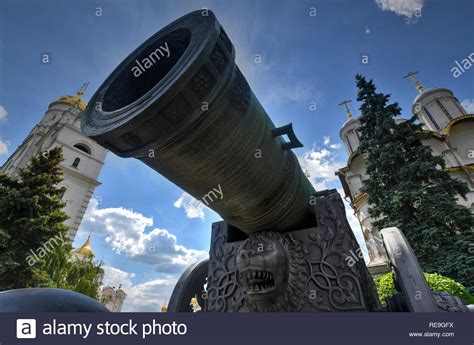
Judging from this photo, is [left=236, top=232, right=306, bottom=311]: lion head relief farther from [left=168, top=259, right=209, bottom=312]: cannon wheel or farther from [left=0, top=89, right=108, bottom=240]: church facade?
[left=0, top=89, right=108, bottom=240]: church facade

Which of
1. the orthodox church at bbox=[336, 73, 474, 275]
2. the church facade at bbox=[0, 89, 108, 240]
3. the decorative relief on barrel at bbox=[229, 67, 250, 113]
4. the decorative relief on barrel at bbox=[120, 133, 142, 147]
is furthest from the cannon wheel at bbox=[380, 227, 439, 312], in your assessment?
the church facade at bbox=[0, 89, 108, 240]

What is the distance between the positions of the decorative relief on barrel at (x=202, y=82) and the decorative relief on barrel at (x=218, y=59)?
0.08 meters

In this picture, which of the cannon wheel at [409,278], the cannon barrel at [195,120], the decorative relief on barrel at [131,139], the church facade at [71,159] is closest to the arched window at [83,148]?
the church facade at [71,159]

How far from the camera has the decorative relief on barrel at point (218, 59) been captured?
5.25ft

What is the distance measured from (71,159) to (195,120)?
29.4 meters

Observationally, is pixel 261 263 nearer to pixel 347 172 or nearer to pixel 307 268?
pixel 307 268

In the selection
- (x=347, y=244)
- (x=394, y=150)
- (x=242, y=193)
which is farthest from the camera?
(x=394, y=150)

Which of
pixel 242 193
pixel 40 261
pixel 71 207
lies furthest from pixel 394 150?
pixel 71 207

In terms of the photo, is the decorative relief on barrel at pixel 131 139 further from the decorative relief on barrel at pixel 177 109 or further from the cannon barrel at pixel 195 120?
the decorative relief on barrel at pixel 177 109

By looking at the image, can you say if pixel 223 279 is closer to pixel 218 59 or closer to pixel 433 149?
pixel 218 59

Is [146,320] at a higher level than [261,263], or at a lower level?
lower

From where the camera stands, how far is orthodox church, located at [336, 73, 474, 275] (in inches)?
667

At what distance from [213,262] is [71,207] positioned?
81.9ft

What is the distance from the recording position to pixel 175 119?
156 cm
